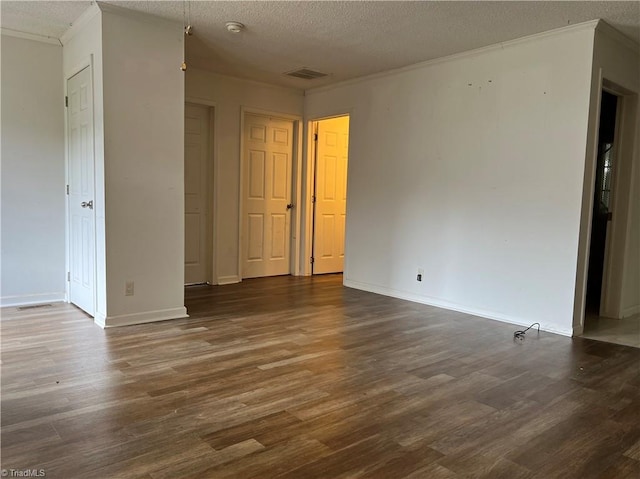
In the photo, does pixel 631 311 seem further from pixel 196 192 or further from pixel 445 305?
pixel 196 192

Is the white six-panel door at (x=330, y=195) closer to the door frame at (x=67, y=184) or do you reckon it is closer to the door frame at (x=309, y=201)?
the door frame at (x=309, y=201)

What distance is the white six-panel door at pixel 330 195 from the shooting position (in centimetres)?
655

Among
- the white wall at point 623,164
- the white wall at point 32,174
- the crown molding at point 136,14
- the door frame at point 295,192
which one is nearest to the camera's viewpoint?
the crown molding at point 136,14

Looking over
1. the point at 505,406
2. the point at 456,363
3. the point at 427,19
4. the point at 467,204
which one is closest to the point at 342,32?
the point at 427,19

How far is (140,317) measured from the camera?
12.8 ft

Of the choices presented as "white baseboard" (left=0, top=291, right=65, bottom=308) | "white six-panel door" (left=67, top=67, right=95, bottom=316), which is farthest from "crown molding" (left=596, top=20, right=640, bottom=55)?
"white baseboard" (left=0, top=291, right=65, bottom=308)

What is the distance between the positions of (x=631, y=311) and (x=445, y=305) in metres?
1.79

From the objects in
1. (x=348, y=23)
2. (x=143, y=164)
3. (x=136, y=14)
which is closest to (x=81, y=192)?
(x=143, y=164)

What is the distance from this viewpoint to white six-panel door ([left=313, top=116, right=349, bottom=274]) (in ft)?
21.5

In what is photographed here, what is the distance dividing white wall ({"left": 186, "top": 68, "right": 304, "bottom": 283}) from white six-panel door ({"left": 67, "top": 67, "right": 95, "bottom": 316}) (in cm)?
152

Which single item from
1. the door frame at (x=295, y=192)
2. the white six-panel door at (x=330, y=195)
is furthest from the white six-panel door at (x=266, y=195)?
the white six-panel door at (x=330, y=195)

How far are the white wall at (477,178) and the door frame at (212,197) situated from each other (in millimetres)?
1550

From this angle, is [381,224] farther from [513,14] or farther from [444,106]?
[513,14]

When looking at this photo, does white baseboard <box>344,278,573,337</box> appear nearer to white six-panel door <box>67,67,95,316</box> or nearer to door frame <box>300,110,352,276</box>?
door frame <box>300,110,352,276</box>
